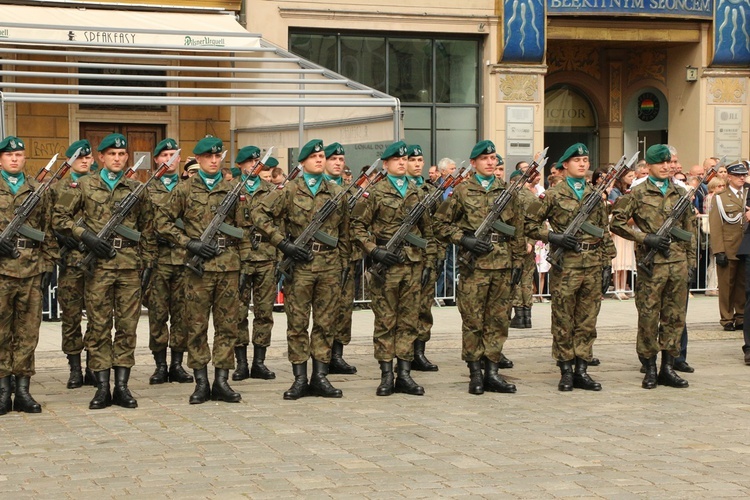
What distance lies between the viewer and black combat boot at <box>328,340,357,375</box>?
12.2 m

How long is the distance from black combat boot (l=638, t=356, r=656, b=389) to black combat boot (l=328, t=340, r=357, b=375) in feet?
8.42

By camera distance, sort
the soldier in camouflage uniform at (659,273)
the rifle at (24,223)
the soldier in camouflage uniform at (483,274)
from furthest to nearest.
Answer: the soldier in camouflage uniform at (659,273) < the soldier in camouflage uniform at (483,274) < the rifle at (24,223)

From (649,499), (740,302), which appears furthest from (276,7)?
(649,499)

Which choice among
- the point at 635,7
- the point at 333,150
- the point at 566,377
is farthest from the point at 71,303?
the point at 635,7

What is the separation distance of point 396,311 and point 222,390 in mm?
1538

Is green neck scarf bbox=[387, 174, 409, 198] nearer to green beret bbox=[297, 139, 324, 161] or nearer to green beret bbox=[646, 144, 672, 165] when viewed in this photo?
green beret bbox=[297, 139, 324, 161]

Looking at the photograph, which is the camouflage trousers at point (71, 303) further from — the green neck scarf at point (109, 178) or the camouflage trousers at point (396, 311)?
the camouflage trousers at point (396, 311)

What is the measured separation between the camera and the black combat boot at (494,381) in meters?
11.0

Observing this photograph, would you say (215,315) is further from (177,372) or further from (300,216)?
(177,372)

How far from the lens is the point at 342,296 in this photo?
11.2 meters

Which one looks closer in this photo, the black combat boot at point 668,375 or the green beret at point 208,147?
the green beret at point 208,147

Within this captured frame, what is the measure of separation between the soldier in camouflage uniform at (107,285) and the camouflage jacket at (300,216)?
39.8 inches

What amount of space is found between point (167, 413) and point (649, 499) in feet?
13.3

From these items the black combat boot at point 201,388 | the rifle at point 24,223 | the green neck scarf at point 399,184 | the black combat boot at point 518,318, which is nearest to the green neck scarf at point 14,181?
the rifle at point 24,223
